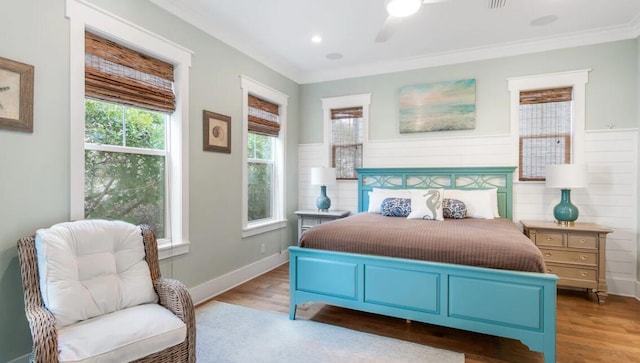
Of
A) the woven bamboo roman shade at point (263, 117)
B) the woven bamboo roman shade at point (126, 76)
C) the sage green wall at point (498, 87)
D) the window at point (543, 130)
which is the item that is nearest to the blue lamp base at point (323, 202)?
the sage green wall at point (498, 87)

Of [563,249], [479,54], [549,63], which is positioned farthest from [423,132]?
[563,249]

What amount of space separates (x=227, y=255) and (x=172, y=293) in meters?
1.73

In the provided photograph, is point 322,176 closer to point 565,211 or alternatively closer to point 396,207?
point 396,207

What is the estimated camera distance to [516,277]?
216cm

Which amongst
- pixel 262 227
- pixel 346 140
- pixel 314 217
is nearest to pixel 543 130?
pixel 346 140

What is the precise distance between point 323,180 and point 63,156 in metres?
3.04

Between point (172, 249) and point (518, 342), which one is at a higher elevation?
point (172, 249)

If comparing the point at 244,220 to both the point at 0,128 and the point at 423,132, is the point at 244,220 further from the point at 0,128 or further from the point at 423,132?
the point at 423,132

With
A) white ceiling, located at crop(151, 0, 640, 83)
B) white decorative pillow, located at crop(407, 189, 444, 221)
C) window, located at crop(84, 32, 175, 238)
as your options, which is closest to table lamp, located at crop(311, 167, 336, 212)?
white decorative pillow, located at crop(407, 189, 444, 221)

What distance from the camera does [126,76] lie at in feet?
8.66

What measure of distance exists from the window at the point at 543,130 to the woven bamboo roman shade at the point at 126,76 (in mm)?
4145

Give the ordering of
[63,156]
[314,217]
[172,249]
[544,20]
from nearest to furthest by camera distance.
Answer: [63,156] → [172,249] → [544,20] → [314,217]

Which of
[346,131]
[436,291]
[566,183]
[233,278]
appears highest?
[346,131]

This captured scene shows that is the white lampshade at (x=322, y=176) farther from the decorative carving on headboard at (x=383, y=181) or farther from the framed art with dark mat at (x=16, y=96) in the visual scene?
the framed art with dark mat at (x=16, y=96)
